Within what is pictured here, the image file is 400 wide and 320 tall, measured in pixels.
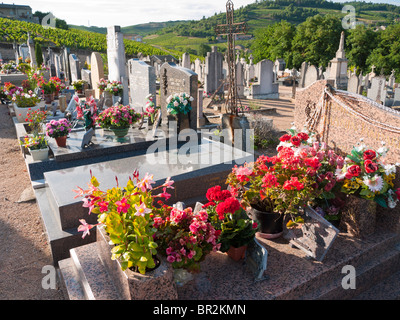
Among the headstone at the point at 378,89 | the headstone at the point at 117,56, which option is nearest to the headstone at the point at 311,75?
the headstone at the point at 378,89

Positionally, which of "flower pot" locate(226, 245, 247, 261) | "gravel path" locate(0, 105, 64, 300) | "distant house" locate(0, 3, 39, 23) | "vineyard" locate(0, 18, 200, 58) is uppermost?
"distant house" locate(0, 3, 39, 23)

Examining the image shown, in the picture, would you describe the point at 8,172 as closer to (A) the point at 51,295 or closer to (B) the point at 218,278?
(A) the point at 51,295

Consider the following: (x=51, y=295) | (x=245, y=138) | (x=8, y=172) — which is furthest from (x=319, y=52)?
(x=51, y=295)

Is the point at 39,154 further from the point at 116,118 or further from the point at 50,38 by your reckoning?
the point at 50,38

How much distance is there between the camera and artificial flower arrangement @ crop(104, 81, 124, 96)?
1127 cm

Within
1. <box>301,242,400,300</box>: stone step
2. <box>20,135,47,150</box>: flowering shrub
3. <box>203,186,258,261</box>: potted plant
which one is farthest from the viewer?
<box>20,135,47,150</box>: flowering shrub

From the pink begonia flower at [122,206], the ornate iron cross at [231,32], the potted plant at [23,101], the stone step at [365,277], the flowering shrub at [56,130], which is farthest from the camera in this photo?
the potted plant at [23,101]

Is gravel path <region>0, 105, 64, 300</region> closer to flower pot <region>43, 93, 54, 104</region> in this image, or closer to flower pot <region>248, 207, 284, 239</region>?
flower pot <region>248, 207, 284, 239</region>

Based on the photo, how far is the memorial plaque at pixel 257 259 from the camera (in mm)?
2859

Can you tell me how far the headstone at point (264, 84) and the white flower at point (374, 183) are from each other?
14.8m

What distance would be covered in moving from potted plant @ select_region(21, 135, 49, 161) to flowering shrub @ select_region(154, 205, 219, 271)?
444 centimetres

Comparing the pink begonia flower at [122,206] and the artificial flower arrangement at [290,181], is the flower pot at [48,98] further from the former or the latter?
the pink begonia flower at [122,206]

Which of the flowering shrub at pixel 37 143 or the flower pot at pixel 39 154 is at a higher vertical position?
the flowering shrub at pixel 37 143

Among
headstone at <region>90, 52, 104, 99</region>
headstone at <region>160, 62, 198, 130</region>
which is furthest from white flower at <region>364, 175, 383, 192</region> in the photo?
headstone at <region>90, 52, 104, 99</region>
